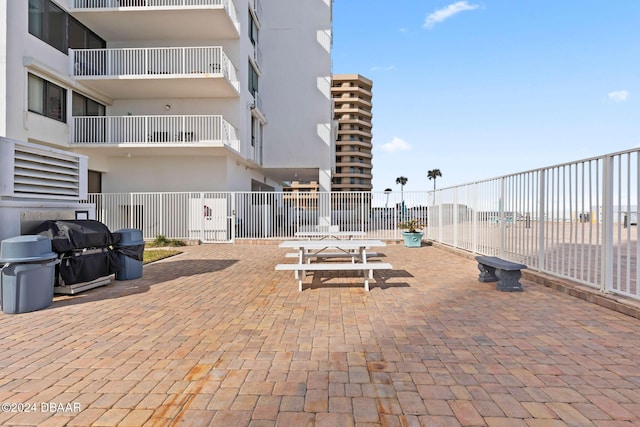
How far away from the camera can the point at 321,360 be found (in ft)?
11.2

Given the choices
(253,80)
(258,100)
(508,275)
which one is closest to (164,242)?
(258,100)

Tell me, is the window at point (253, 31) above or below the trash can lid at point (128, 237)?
above

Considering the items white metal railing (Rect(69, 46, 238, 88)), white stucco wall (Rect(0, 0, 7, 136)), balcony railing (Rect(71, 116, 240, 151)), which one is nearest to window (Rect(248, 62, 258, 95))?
white metal railing (Rect(69, 46, 238, 88))

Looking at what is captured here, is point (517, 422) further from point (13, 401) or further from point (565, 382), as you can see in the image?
point (13, 401)

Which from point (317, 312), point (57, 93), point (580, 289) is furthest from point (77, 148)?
point (580, 289)

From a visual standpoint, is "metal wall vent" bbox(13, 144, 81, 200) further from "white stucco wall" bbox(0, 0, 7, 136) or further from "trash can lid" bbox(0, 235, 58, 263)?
"white stucco wall" bbox(0, 0, 7, 136)

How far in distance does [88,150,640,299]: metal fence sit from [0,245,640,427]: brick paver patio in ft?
3.60

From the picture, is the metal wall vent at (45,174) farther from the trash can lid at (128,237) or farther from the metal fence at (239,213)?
the metal fence at (239,213)

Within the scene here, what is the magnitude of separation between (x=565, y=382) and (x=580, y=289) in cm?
348

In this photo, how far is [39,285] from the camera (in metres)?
5.20

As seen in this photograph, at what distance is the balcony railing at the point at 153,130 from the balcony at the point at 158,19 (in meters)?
4.38

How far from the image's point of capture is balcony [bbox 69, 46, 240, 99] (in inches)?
623

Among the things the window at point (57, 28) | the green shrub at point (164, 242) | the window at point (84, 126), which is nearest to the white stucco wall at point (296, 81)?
the window at point (84, 126)

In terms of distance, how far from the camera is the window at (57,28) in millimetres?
13498
